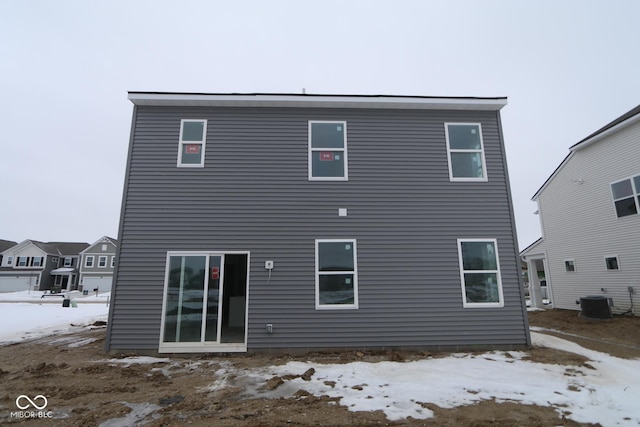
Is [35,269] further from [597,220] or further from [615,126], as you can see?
[615,126]

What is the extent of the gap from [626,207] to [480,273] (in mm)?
8937

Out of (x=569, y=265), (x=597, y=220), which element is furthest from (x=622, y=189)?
(x=569, y=265)

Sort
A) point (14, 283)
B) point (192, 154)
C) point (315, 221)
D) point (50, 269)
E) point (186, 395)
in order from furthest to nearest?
point (50, 269)
point (14, 283)
point (192, 154)
point (315, 221)
point (186, 395)

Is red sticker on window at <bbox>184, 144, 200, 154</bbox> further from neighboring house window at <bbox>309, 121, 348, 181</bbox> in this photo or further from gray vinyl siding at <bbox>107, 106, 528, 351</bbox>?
neighboring house window at <bbox>309, 121, 348, 181</bbox>

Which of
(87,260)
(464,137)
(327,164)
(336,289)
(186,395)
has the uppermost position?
(464,137)

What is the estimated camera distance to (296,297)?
7016 mm

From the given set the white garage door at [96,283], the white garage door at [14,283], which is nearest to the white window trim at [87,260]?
the white garage door at [96,283]

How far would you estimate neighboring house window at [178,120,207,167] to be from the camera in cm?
769

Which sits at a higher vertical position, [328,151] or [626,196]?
[328,151]

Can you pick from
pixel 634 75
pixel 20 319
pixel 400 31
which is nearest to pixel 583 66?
pixel 634 75

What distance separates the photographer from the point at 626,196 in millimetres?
11656

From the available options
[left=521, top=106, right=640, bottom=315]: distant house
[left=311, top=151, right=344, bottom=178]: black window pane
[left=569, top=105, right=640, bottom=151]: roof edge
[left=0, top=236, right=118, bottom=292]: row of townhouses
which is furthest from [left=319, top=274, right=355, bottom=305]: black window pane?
[left=0, top=236, right=118, bottom=292]: row of townhouses

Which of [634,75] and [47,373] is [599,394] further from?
[634,75]

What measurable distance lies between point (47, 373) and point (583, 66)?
35.3m
